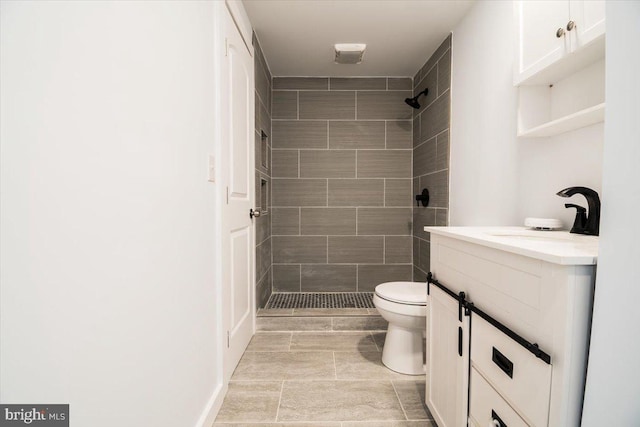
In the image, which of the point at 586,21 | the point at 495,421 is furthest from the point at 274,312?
the point at 586,21

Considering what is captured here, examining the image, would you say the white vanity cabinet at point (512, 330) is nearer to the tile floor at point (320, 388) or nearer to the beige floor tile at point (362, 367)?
→ the tile floor at point (320, 388)

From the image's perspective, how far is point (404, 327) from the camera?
188cm

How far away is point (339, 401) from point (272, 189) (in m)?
2.28

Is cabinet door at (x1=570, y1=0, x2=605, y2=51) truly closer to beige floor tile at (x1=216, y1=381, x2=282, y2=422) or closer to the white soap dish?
the white soap dish

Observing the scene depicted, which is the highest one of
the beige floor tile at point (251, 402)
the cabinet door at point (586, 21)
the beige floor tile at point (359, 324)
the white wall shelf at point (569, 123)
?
the cabinet door at point (586, 21)

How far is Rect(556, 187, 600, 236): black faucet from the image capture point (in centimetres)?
116

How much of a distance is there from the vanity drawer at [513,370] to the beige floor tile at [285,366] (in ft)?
3.61

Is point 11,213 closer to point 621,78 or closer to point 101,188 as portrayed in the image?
point 101,188

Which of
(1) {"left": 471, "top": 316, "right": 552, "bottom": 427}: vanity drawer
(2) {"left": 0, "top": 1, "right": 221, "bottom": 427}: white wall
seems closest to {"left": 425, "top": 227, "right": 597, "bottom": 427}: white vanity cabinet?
(1) {"left": 471, "top": 316, "right": 552, "bottom": 427}: vanity drawer

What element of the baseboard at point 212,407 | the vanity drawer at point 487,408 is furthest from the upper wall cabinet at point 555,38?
the baseboard at point 212,407

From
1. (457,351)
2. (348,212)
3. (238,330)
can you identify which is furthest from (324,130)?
(457,351)

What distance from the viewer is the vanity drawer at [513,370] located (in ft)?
2.40

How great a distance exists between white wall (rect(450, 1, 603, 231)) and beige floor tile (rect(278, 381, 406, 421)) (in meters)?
1.17

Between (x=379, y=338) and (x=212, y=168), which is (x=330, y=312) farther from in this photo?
(x=212, y=168)
